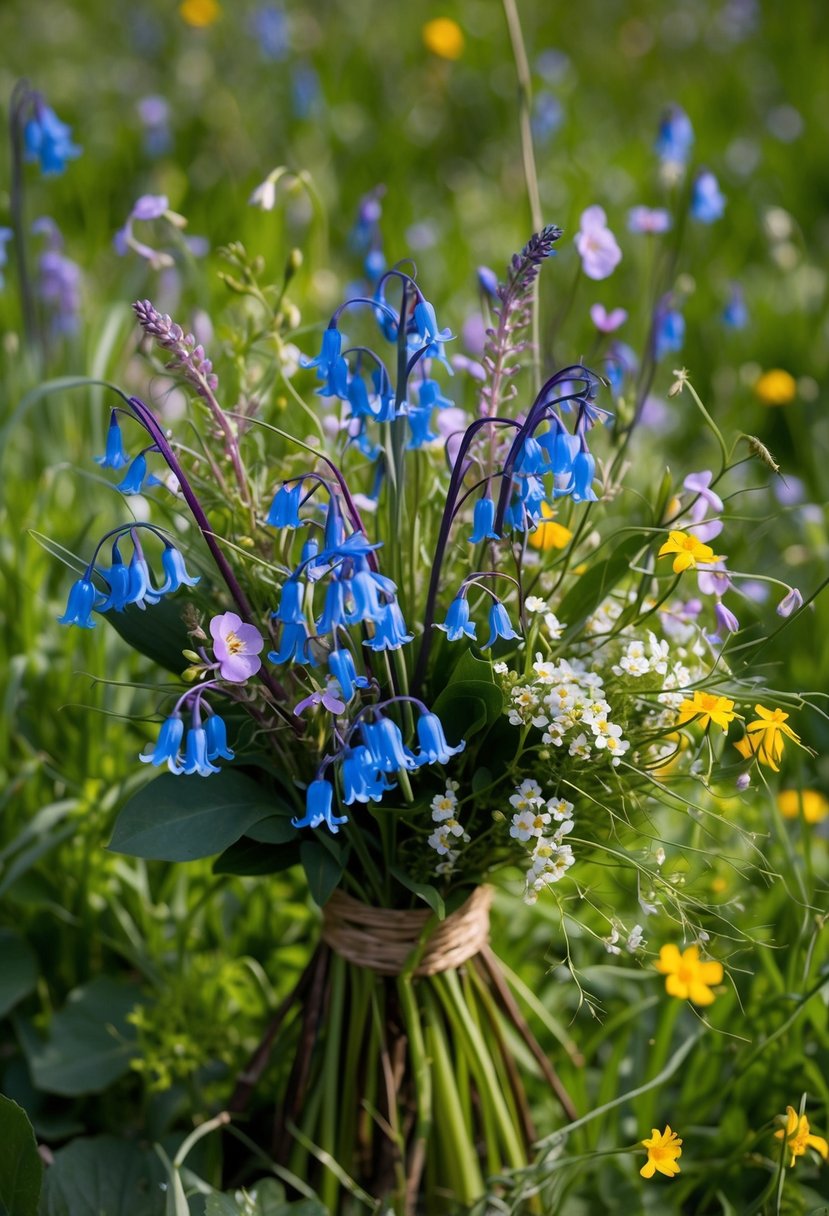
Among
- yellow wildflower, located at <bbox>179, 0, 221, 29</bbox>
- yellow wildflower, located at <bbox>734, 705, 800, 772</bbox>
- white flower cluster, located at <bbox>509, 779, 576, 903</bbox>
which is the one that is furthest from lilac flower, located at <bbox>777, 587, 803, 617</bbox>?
yellow wildflower, located at <bbox>179, 0, 221, 29</bbox>

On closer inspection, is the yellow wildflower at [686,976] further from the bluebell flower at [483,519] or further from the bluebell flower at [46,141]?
the bluebell flower at [46,141]

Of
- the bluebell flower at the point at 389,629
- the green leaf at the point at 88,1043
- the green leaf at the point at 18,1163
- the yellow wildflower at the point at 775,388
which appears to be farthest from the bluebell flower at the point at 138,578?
the yellow wildflower at the point at 775,388

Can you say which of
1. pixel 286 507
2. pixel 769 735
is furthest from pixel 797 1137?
pixel 286 507

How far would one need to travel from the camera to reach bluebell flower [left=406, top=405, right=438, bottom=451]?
1.34 m

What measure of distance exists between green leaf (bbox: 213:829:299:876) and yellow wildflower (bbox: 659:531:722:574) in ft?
1.78

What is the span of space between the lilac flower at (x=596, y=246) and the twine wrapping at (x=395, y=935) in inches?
Result: 31.3

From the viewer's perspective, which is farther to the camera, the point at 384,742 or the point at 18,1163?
the point at 18,1163

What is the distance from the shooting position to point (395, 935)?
1402 millimetres

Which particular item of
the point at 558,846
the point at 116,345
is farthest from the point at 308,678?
the point at 116,345

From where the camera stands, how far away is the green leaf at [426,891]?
4.06ft

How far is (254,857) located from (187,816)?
147 millimetres

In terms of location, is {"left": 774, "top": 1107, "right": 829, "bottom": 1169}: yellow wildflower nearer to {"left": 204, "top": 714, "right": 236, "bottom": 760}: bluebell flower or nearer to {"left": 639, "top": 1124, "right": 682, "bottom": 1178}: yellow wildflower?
{"left": 639, "top": 1124, "right": 682, "bottom": 1178}: yellow wildflower

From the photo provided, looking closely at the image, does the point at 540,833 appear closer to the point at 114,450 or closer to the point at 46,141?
the point at 114,450

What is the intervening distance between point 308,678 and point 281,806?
0.55 ft
